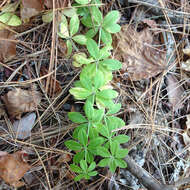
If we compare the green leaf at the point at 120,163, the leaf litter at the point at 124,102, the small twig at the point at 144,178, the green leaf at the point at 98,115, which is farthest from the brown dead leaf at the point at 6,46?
the small twig at the point at 144,178

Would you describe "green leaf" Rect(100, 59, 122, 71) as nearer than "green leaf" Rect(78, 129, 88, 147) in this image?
No

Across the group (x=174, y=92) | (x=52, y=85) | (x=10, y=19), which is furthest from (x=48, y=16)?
(x=174, y=92)

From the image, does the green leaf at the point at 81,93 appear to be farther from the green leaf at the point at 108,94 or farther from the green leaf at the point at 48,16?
the green leaf at the point at 48,16

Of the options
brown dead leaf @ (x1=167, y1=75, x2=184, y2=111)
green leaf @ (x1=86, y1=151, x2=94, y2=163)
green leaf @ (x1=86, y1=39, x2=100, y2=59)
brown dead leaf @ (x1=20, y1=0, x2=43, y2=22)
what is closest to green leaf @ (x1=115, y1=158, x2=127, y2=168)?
green leaf @ (x1=86, y1=151, x2=94, y2=163)

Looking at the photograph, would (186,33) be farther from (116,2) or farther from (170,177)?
(170,177)

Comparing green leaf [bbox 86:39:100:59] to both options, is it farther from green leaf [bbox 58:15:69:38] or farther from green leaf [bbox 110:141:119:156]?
green leaf [bbox 110:141:119:156]

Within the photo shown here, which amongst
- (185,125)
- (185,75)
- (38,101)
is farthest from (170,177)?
(38,101)
